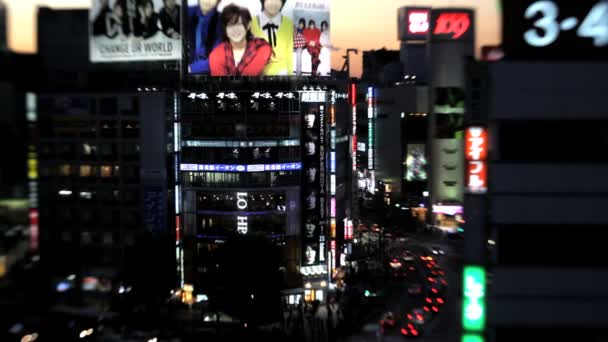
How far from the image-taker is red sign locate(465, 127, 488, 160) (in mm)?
13336

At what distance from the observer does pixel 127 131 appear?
132 feet

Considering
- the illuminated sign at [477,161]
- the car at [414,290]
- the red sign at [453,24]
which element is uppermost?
the red sign at [453,24]

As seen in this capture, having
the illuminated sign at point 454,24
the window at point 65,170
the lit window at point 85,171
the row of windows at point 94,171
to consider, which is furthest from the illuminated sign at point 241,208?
the illuminated sign at point 454,24

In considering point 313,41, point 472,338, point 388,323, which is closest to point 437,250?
point 313,41

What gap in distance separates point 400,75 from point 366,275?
5121 centimetres

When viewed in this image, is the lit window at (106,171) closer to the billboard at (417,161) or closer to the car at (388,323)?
the car at (388,323)

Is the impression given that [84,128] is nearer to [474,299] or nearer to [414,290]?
[414,290]

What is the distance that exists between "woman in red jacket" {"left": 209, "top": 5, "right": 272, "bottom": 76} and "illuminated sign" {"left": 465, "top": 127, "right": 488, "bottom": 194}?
1074 inches

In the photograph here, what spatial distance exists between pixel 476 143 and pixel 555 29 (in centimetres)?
275

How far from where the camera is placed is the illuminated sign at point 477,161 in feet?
43.3

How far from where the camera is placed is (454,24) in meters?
62.5

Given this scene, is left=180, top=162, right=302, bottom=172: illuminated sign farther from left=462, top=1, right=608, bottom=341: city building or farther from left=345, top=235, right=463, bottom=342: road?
left=462, top=1, right=608, bottom=341: city building

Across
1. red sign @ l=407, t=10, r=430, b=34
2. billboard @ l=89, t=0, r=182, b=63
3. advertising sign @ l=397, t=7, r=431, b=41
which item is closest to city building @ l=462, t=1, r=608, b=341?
billboard @ l=89, t=0, r=182, b=63

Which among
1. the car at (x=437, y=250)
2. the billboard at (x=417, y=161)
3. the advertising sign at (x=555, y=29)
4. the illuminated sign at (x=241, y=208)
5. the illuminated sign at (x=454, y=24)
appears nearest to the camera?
the advertising sign at (x=555, y=29)
